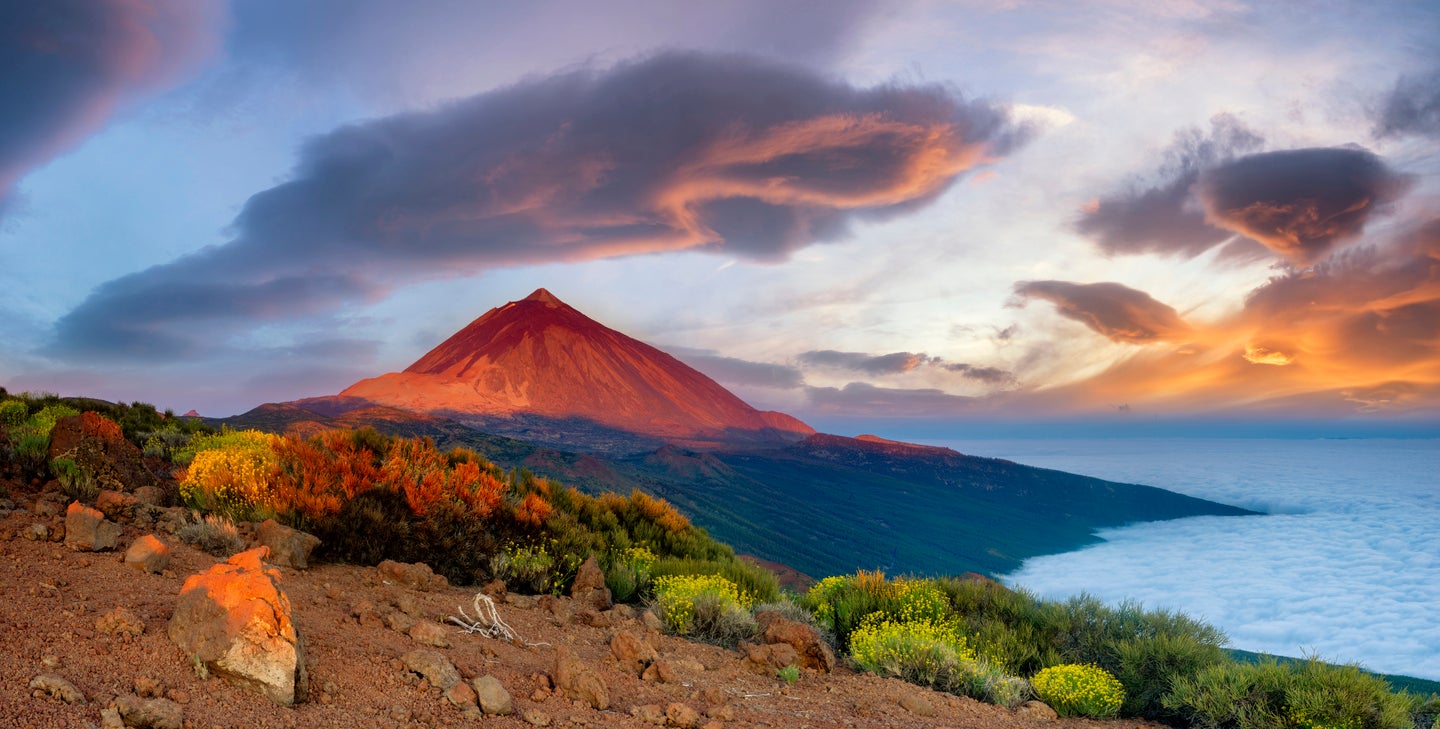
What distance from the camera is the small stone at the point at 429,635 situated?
4.98 m

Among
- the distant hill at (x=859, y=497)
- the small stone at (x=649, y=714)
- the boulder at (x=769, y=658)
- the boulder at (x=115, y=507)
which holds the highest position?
the boulder at (x=115, y=507)

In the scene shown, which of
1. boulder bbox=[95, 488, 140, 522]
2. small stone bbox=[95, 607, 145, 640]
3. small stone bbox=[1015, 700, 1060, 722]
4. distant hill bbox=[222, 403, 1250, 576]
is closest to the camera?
small stone bbox=[95, 607, 145, 640]

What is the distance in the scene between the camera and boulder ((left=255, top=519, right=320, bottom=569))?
6.33m

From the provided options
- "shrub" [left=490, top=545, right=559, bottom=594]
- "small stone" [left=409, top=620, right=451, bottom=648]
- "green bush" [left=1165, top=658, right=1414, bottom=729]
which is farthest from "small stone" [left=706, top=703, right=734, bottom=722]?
"green bush" [left=1165, top=658, right=1414, bottom=729]

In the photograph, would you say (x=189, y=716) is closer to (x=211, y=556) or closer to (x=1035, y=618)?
(x=211, y=556)

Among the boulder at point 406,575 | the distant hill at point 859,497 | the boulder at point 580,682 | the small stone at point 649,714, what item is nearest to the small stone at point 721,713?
the small stone at point 649,714

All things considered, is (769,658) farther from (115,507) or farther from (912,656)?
(115,507)

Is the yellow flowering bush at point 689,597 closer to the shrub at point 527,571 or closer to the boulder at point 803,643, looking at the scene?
the boulder at point 803,643

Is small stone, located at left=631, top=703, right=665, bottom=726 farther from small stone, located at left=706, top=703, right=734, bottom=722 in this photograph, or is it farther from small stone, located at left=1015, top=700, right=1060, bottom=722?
small stone, located at left=1015, top=700, right=1060, bottom=722

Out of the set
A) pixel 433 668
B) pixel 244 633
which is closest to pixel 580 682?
pixel 433 668

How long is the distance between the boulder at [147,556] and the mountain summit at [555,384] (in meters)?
107

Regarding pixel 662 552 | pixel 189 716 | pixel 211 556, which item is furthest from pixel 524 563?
pixel 189 716

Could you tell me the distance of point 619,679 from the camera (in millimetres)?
5160

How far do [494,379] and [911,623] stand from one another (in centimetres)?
12280
